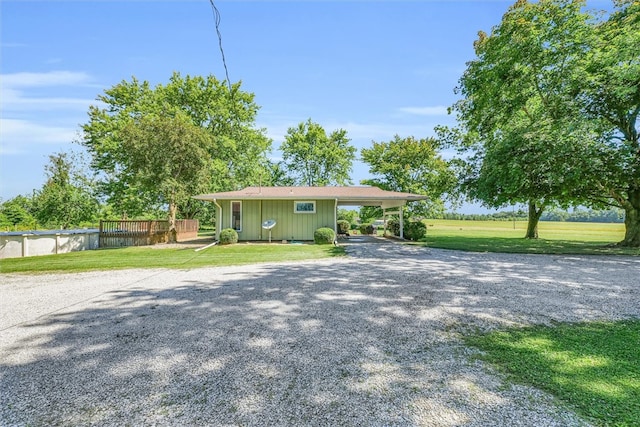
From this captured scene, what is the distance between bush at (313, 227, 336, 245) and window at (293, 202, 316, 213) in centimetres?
187

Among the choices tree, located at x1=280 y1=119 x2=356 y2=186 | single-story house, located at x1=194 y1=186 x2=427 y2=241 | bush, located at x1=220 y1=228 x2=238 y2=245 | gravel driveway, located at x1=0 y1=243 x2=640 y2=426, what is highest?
tree, located at x1=280 y1=119 x2=356 y2=186

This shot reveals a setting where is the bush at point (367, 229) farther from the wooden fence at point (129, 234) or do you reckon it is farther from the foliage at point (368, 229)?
the wooden fence at point (129, 234)

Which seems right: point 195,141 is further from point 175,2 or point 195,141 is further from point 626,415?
point 626,415

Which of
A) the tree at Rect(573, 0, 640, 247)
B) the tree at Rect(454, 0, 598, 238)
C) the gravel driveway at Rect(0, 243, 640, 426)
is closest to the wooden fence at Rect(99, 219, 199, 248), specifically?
the gravel driveway at Rect(0, 243, 640, 426)

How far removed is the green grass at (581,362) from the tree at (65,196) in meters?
27.4

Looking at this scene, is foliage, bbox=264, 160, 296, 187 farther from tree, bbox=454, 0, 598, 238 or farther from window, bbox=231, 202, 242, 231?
tree, bbox=454, 0, 598, 238

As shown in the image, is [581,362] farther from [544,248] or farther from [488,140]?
[488,140]

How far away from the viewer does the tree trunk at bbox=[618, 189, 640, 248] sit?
12789 mm

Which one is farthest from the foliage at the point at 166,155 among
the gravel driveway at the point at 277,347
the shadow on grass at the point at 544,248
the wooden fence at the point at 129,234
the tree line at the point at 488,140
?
the shadow on grass at the point at 544,248

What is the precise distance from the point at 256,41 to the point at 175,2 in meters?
2.40

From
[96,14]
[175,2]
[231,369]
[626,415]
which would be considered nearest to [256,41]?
[175,2]

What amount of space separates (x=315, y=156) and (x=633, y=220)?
24.1 m

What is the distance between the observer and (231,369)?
2.80 metres

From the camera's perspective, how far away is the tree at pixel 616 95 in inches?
413
